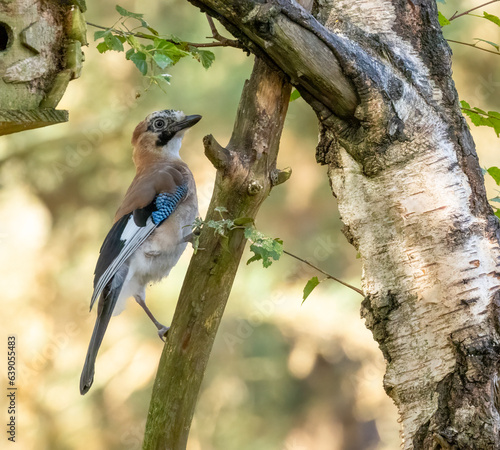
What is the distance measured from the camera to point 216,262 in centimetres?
189

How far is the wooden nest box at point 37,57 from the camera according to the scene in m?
1.73

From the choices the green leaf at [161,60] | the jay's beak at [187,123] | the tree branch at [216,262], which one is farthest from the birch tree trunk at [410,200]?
the jay's beak at [187,123]

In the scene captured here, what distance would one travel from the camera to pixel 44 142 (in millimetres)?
4516

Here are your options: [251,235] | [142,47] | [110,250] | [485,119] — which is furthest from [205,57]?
[485,119]

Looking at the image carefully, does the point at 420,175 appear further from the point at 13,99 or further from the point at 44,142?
the point at 44,142

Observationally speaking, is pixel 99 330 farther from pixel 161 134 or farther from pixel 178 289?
pixel 178 289

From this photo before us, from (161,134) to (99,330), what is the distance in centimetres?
97

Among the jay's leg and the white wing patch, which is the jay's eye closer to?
the white wing patch

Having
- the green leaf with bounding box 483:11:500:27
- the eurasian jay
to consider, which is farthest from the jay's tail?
the green leaf with bounding box 483:11:500:27

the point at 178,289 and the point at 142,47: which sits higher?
the point at 178,289

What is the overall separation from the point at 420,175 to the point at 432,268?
227 millimetres

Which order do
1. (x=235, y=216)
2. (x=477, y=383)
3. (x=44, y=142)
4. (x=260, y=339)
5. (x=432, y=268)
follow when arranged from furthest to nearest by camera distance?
(x=260, y=339)
(x=44, y=142)
(x=235, y=216)
(x=432, y=268)
(x=477, y=383)

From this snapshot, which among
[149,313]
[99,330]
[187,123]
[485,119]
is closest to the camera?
[485,119]

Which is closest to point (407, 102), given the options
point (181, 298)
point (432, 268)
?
point (432, 268)
